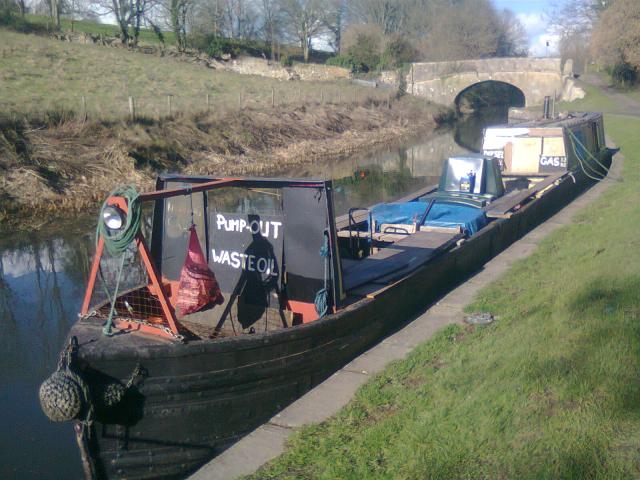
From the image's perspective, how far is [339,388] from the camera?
273 inches

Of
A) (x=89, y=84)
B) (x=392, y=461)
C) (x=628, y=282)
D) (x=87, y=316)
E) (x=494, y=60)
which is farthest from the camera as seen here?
(x=494, y=60)

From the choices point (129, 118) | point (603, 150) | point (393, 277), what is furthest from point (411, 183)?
point (393, 277)

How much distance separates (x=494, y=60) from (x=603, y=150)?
35782mm

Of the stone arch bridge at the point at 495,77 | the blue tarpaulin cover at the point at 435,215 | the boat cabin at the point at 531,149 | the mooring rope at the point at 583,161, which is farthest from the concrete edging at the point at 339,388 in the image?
the stone arch bridge at the point at 495,77

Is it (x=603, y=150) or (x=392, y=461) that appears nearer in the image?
(x=392, y=461)

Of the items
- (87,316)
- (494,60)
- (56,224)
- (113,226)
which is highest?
(494,60)

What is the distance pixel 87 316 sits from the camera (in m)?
6.50

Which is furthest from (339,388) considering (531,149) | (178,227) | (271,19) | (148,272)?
(271,19)

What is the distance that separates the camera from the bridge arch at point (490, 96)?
66125 mm

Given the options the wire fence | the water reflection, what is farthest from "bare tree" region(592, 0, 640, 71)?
the water reflection

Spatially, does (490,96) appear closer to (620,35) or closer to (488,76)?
(488,76)

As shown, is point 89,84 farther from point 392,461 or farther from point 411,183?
point 392,461

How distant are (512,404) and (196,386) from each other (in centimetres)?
272

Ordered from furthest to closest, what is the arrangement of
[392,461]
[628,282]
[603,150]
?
[603,150], [628,282], [392,461]
